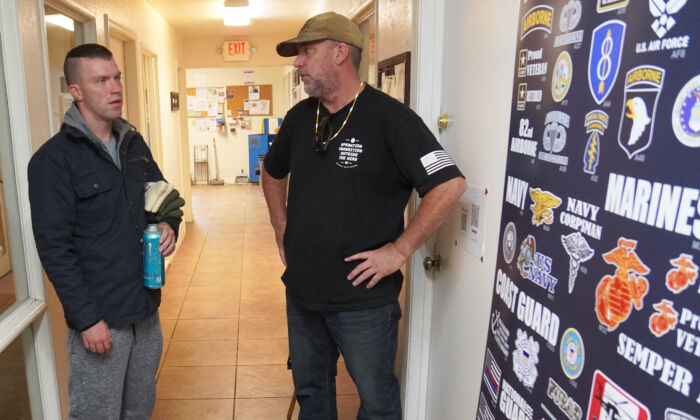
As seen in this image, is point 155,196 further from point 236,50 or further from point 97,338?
point 236,50

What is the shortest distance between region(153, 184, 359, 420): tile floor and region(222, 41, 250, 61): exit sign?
2.65m

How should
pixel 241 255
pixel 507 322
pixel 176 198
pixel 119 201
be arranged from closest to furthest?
1. pixel 507 322
2. pixel 119 201
3. pixel 176 198
4. pixel 241 255

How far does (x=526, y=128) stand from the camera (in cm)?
107

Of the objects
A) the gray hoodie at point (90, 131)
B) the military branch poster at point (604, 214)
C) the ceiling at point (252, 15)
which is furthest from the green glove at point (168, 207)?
the ceiling at point (252, 15)

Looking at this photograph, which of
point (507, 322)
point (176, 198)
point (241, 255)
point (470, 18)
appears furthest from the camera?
point (241, 255)

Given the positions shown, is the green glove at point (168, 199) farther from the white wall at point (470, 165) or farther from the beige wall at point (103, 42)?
the white wall at point (470, 165)

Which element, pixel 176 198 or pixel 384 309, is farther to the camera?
pixel 176 198

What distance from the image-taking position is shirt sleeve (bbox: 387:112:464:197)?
138cm

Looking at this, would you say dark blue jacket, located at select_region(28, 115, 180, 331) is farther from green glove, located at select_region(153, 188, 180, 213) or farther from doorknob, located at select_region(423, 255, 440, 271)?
doorknob, located at select_region(423, 255, 440, 271)

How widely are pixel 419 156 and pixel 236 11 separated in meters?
4.03

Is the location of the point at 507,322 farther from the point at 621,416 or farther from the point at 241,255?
the point at 241,255

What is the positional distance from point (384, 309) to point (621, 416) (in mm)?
872

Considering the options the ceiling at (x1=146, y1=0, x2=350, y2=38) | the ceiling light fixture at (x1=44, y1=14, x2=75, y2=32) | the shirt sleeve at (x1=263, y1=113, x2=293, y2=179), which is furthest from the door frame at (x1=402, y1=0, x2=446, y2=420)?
the ceiling at (x1=146, y1=0, x2=350, y2=38)

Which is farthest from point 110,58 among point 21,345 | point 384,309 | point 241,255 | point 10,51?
point 241,255
